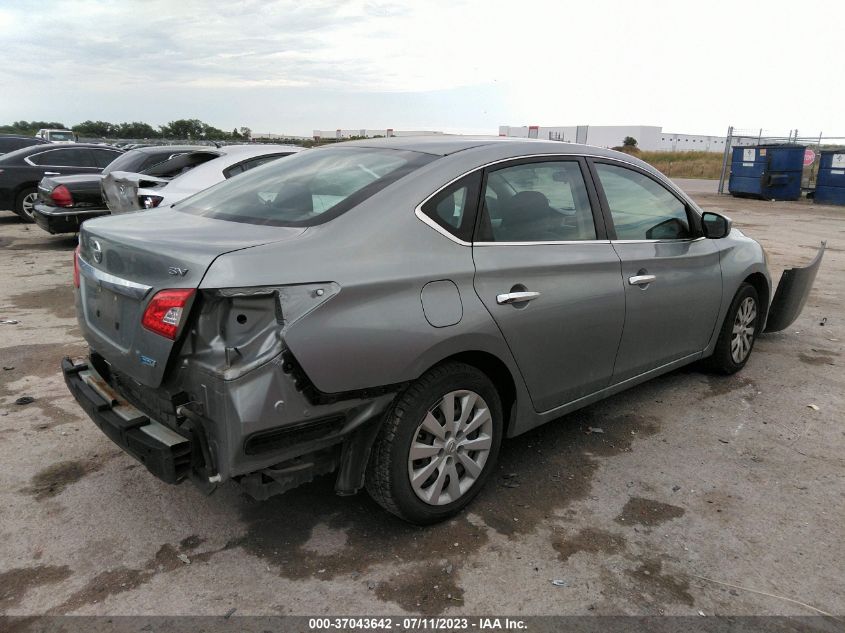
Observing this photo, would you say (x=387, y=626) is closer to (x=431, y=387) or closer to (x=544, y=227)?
(x=431, y=387)

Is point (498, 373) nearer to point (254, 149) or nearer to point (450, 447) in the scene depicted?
point (450, 447)

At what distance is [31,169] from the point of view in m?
12.4

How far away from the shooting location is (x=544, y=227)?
3.34 metres

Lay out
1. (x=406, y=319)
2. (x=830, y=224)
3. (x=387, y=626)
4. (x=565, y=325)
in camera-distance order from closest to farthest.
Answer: (x=387, y=626)
(x=406, y=319)
(x=565, y=325)
(x=830, y=224)

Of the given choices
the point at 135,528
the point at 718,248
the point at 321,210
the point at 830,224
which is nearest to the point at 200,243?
the point at 321,210

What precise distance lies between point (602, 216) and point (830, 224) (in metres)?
14.4

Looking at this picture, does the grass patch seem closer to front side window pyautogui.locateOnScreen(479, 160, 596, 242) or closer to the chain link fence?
the chain link fence

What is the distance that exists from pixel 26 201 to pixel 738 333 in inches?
505

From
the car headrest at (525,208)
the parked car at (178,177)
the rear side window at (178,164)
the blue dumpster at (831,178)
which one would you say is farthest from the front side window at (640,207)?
Answer: the blue dumpster at (831,178)

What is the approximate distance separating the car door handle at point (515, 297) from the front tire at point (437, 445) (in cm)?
34

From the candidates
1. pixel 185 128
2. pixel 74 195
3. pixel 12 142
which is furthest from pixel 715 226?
pixel 185 128

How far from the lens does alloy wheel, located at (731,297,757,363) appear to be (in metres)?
4.85

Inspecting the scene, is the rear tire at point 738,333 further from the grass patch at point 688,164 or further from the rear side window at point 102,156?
the grass patch at point 688,164

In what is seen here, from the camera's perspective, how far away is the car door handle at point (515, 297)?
117 inches
